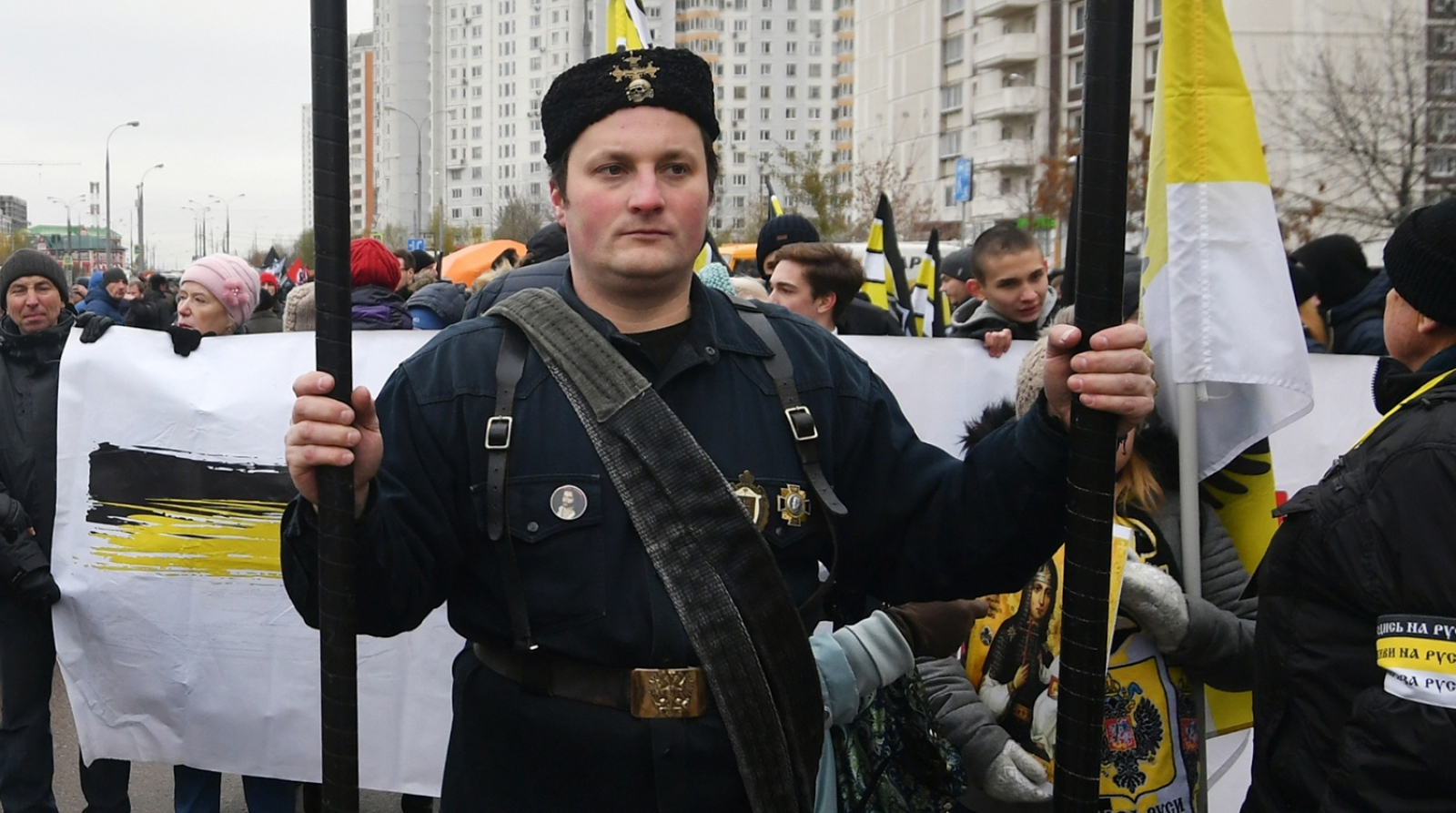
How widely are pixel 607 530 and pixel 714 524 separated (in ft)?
0.60

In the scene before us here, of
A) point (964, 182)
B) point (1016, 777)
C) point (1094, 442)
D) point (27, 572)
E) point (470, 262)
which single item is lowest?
point (1016, 777)

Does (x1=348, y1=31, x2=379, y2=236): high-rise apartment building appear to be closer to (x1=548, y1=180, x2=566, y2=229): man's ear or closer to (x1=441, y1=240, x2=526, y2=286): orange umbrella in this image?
(x1=441, y1=240, x2=526, y2=286): orange umbrella

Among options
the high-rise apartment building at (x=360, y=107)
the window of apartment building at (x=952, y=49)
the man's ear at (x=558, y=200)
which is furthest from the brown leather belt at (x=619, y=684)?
the high-rise apartment building at (x=360, y=107)

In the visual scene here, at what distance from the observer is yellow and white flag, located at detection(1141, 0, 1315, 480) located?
2859 millimetres

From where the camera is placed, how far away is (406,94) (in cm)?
12006

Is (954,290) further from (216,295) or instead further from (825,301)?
(216,295)

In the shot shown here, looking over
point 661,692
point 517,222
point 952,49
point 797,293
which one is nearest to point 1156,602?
point 661,692

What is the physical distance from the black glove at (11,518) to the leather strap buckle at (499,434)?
3.23m

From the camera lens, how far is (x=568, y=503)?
7.70ft

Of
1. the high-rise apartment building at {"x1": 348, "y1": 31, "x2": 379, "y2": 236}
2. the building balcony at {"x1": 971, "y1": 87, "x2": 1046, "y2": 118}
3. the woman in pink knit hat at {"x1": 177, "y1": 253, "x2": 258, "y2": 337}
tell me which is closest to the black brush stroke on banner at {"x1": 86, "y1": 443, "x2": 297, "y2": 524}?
the woman in pink knit hat at {"x1": 177, "y1": 253, "x2": 258, "y2": 337}

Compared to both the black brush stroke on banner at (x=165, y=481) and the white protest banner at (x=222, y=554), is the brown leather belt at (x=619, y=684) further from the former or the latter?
the black brush stroke on banner at (x=165, y=481)

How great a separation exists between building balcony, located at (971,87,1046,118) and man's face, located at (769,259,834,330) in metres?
54.2

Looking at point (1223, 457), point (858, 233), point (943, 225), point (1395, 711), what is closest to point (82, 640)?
point (1223, 457)

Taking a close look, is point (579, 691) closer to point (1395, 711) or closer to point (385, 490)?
point (385, 490)
